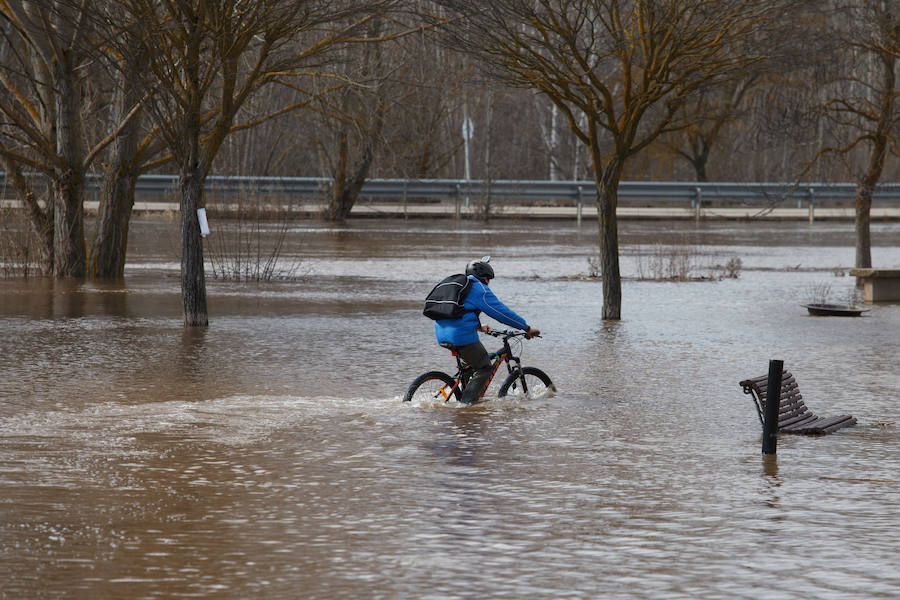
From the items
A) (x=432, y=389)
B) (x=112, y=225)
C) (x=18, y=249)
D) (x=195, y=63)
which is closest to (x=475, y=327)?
(x=432, y=389)

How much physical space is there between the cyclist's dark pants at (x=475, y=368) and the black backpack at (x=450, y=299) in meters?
0.32

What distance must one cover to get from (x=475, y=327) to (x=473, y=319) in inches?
3.1

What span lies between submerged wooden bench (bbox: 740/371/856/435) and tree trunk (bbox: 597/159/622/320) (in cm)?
767

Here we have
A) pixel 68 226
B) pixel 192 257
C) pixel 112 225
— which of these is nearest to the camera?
pixel 192 257

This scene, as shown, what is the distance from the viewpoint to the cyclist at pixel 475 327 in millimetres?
10438

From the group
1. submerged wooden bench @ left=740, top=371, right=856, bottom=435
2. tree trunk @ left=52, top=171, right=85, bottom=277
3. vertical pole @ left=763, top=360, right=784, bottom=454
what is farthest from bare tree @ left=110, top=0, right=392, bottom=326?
vertical pole @ left=763, top=360, right=784, bottom=454

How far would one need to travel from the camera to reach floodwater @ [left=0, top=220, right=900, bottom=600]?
6098mm

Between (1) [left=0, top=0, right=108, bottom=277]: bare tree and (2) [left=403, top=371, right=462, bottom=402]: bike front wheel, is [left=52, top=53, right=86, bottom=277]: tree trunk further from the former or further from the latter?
(2) [left=403, top=371, right=462, bottom=402]: bike front wheel

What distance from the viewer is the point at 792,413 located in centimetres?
975

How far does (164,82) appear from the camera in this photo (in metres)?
15.3

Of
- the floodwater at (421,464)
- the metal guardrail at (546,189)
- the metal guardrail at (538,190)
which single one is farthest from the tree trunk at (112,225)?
the metal guardrail at (546,189)

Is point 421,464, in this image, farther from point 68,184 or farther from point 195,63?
point 68,184

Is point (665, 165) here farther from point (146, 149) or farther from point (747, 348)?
point (747, 348)

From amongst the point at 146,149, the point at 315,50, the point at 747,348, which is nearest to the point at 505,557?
the point at 747,348
